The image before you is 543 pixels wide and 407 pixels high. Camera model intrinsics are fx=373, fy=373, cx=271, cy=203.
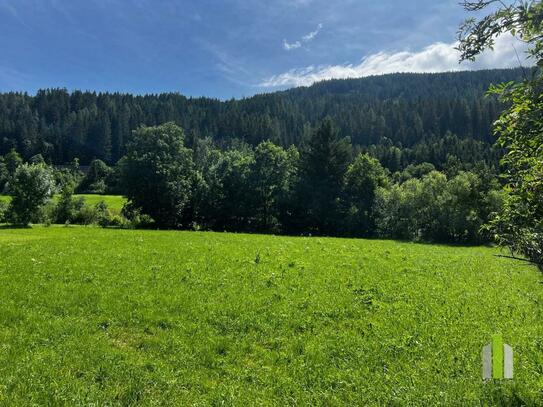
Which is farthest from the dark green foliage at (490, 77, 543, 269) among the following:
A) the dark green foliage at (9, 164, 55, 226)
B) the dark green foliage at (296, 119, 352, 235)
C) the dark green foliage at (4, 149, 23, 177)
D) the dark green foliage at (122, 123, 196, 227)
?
the dark green foliage at (4, 149, 23, 177)

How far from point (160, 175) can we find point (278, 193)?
62.5ft

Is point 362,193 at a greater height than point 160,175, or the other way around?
point 160,175

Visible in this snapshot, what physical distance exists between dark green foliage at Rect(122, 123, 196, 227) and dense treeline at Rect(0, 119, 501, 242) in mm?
147

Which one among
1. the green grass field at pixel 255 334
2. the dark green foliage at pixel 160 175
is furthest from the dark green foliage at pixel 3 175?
the green grass field at pixel 255 334

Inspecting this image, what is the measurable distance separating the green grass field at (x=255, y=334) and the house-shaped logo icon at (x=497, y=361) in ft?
0.61

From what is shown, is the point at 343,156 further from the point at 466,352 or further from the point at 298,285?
the point at 466,352

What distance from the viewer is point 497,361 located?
7266 mm

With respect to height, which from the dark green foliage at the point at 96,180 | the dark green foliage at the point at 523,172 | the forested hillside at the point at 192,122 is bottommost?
the dark green foliage at the point at 523,172

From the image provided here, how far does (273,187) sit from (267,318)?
52504mm

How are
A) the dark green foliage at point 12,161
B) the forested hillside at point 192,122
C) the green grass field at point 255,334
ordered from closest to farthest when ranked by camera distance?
the green grass field at point 255,334
the dark green foliage at point 12,161
the forested hillside at point 192,122

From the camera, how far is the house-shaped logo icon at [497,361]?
671 centimetres

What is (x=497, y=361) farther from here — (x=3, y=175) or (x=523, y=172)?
(x=3, y=175)

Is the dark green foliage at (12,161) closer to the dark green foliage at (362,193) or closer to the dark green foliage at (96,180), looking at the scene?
the dark green foliage at (96,180)

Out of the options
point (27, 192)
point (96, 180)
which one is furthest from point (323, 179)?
point (96, 180)
